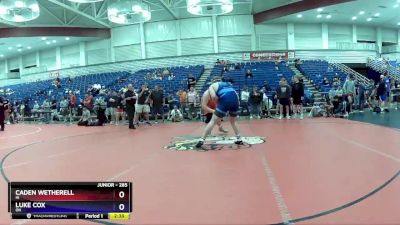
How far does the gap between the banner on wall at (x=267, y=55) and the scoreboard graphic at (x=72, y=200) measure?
26.5 metres

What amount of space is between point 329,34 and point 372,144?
25.1 metres

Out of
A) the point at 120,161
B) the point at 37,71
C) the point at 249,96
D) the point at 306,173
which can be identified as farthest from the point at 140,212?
the point at 37,71

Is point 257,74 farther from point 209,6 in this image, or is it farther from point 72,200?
point 72,200

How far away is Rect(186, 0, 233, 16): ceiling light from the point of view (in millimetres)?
16562

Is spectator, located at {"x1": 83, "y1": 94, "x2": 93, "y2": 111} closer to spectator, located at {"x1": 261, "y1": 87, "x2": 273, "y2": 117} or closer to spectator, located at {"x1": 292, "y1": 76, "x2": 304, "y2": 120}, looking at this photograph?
spectator, located at {"x1": 261, "y1": 87, "x2": 273, "y2": 117}

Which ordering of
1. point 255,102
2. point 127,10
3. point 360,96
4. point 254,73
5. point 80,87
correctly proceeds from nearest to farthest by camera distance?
point 255,102, point 360,96, point 127,10, point 254,73, point 80,87

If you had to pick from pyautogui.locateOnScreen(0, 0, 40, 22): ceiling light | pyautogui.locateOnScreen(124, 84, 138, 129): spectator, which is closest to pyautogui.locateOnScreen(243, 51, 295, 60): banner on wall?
pyautogui.locateOnScreen(0, 0, 40, 22): ceiling light

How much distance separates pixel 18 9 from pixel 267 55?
17923 mm

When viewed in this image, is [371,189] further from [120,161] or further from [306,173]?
[120,161]

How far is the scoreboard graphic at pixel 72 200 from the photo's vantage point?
95.6 inches

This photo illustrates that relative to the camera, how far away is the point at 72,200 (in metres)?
2.44

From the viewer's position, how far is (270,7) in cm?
2720

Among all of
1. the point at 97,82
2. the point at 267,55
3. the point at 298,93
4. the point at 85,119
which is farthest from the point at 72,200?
the point at 97,82

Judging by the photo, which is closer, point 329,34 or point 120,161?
point 120,161
